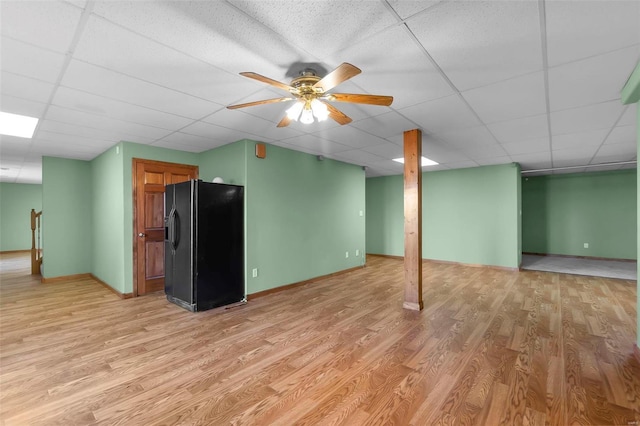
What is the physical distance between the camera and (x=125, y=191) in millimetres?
4402

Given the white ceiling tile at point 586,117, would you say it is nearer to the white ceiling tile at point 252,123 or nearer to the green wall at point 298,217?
the white ceiling tile at point 252,123

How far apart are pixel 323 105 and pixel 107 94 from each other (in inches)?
81.9

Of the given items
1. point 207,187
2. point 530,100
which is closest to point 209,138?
point 207,187

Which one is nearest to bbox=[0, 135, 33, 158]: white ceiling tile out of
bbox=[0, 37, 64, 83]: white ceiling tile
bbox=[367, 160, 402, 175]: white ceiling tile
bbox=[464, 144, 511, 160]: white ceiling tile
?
bbox=[0, 37, 64, 83]: white ceiling tile

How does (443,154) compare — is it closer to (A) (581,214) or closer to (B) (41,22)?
(B) (41,22)

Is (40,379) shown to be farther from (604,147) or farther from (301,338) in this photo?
(604,147)

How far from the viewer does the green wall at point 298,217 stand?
4.38 m

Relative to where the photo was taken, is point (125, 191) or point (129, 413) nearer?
point (129, 413)

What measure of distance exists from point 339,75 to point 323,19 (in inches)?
12.6

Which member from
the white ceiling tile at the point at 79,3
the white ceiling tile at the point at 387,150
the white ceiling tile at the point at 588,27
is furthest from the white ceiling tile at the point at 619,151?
the white ceiling tile at the point at 79,3

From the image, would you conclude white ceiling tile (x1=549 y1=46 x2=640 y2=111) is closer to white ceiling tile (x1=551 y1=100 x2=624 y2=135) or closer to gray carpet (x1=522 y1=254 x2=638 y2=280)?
white ceiling tile (x1=551 y1=100 x2=624 y2=135)

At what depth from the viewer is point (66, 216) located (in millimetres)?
5605

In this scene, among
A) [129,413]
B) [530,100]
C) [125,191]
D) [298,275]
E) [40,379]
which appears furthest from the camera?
[298,275]

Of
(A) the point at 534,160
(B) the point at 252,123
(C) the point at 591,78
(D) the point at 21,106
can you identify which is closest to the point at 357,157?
(B) the point at 252,123
